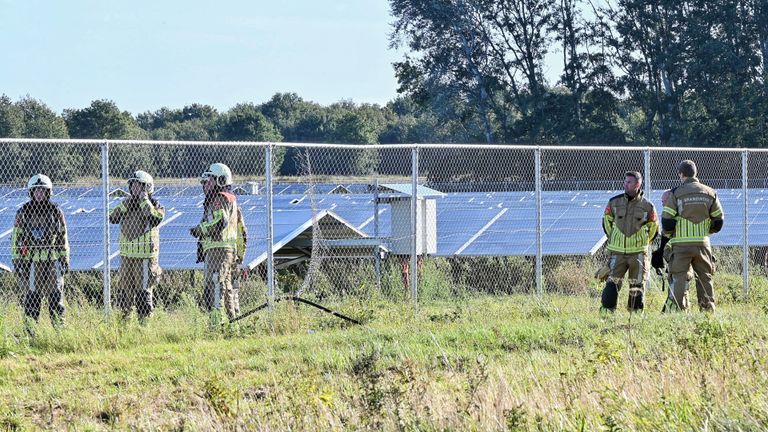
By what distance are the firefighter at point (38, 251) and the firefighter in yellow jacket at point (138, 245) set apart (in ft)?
2.18

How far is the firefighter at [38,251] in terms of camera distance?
408 inches

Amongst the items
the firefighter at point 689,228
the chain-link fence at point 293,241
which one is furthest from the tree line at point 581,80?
the firefighter at point 689,228

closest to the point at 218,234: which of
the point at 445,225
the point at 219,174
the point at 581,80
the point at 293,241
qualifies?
the point at 219,174

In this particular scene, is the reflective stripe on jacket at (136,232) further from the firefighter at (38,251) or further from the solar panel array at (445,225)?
the solar panel array at (445,225)

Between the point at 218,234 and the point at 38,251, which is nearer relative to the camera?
the point at 38,251

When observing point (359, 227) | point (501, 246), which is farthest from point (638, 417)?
point (359, 227)

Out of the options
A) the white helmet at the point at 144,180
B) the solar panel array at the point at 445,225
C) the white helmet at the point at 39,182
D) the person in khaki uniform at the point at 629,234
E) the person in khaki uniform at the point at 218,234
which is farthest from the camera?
the solar panel array at the point at 445,225

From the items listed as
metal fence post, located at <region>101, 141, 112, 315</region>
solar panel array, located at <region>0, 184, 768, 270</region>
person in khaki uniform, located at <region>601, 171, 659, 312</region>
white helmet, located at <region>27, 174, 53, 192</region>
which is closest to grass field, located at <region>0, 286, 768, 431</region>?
metal fence post, located at <region>101, 141, 112, 315</region>

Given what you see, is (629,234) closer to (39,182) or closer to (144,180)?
(144,180)

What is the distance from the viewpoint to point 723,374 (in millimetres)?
6531

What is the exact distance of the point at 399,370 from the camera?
6.68 m

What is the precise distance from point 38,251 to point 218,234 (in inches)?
65.9

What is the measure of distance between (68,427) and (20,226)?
13.8 ft

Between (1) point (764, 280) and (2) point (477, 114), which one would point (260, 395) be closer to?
(1) point (764, 280)
